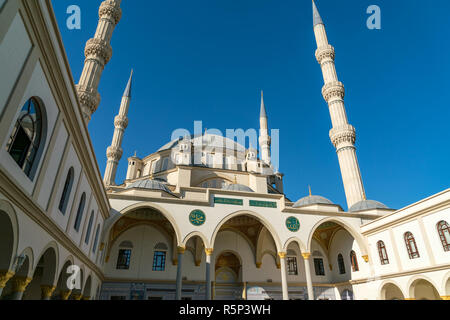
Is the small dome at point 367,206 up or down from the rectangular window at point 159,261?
up

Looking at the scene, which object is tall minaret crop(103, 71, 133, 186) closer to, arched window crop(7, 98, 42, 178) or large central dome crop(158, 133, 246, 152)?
large central dome crop(158, 133, 246, 152)

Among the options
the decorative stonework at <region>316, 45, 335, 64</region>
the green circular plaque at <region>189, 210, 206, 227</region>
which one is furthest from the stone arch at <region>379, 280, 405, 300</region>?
the decorative stonework at <region>316, 45, 335, 64</region>

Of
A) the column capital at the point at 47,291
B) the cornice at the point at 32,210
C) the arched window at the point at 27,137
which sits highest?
the arched window at the point at 27,137

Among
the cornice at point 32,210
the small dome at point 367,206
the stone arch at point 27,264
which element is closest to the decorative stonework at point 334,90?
the small dome at point 367,206

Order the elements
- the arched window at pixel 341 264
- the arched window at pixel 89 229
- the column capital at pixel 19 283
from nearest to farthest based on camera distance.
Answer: the column capital at pixel 19 283, the arched window at pixel 89 229, the arched window at pixel 341 264

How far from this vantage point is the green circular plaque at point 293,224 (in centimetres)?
1585

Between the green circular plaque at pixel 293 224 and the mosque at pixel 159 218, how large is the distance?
0.06m

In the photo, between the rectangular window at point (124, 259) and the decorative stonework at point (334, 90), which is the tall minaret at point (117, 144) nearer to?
the rectangular window at point (124, 259)

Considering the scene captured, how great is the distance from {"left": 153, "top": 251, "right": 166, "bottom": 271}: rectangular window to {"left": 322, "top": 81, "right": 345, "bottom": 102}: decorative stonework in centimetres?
1858

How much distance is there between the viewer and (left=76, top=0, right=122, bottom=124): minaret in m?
17.1

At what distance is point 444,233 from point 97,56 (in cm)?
2094

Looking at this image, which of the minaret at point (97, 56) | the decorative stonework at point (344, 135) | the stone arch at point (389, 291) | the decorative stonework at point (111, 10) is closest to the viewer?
the stone arch at point (389, 291)
